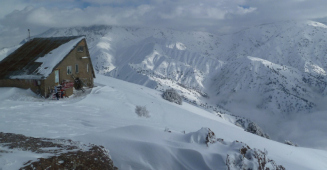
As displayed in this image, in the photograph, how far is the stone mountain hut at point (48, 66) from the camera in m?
19.0

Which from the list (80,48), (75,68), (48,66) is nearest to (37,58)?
(48,66)

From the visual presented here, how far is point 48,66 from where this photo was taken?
1970 centimetres

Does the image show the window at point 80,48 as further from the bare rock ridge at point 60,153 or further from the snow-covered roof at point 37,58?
the bare rock ridge at point 60,153

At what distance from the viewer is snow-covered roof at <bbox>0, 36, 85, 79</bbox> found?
63.4 ft

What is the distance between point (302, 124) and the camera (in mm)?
130250

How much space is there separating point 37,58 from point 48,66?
2.35 metres

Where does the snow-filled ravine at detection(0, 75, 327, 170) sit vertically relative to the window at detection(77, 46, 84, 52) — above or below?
below

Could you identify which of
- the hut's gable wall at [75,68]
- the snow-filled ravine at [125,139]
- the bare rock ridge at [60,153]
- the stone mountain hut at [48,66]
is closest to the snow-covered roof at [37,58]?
the stone mountain hut at [48,66]

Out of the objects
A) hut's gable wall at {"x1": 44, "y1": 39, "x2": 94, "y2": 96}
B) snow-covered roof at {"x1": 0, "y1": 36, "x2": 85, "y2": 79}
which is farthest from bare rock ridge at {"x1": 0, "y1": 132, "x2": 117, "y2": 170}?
snow-covered roof at {"x1": 0, "y1": 36, "x2": 85, "y2": 79}

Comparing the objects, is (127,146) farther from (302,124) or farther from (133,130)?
(302,124)

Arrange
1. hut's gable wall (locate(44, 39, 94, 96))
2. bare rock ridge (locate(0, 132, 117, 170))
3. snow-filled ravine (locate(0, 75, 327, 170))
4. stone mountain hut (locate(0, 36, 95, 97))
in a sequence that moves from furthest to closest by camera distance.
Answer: hut's gable wall (locate(44, 39, 94, 96)) → stone mountain hut (locate(0, 36, 95, 97)) → snow-filled ravine (locate(0, 75, 327, 170)) → bare rock ridge (locate(0, 132, 117, 170))

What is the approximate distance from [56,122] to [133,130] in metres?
5.07

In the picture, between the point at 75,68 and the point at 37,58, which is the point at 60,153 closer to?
the point at 37,58

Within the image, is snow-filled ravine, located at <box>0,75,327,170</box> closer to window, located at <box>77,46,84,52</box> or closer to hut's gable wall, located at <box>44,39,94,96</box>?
hut's gable wall, located at <box>44,39,94,96</box>
